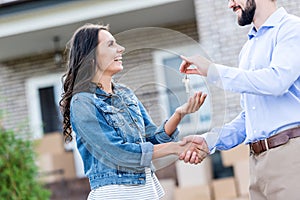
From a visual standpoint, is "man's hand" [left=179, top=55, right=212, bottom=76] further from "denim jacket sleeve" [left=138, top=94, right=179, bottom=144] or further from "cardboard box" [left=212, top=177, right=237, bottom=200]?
"cardboard box" [left=212, top=177, right=237, bottom=200]

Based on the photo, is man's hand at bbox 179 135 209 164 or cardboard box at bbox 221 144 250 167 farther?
cardboard box at bbox 221 144 250 167

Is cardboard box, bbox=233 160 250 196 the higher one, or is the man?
the man

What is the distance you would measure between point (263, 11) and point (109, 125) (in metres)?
0.93

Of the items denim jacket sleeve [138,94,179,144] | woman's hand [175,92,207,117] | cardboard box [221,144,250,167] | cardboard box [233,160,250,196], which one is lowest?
cardboard box [233,160,250,196]

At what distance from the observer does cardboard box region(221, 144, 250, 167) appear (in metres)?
8.01

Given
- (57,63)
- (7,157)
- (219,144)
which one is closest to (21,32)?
(57,63)

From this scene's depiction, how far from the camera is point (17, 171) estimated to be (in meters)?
6.32

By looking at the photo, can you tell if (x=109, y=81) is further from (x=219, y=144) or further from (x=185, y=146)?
(x=219, y=144)

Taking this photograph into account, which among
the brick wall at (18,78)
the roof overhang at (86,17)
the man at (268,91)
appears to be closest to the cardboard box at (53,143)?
the brick wall at (18,78)

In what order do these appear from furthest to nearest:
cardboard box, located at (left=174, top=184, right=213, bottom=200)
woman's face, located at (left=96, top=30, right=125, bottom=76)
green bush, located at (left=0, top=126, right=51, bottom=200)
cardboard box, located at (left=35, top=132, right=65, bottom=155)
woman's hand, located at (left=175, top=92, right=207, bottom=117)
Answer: cardboard box, located at (left=35, top=132, right=65, bottom=155)
cardboard box, located at (left=174, top=184, right=213, bottom=200)
green bush, located at (left=0, top=126, right=51, bottom=200)
woman's hand, located at (left=175, top=92, right=207, bottom=117)
woman's face, located at (left=96, top=30, right=125, bottom=76)

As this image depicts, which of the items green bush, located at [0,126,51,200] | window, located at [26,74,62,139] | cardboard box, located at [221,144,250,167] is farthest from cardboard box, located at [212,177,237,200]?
window, located at [26,74,62,139]

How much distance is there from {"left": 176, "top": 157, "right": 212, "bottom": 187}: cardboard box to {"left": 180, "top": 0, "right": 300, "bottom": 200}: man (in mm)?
4785

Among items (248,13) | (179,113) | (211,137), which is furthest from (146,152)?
(248,13)

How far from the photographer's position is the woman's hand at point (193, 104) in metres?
3.07
